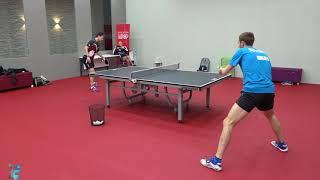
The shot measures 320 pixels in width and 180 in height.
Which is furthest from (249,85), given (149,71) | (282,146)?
(149,71)

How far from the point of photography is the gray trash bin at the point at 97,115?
180 inches

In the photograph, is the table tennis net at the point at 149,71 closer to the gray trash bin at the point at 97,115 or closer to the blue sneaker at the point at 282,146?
the gray trash bin at the point at 97,115

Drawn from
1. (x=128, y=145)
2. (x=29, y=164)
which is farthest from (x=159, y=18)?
(x=29, y=164)

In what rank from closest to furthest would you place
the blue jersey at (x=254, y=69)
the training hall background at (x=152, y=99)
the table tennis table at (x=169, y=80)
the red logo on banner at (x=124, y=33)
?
1. the blue jersey at (x=254, y=69)
2. the training hall background at (x=152, y=99)
3. the table tennis table at (x=169, y=80)
4. the red logo on banner at (x=124, y=33)

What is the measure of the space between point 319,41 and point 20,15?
7.77 m

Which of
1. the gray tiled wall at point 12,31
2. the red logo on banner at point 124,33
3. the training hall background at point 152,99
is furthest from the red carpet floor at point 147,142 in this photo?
the red logo on banner at point 124,33

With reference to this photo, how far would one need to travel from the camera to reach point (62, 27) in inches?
358

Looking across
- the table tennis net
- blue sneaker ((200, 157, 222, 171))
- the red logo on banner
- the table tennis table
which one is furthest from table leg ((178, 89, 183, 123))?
the red logo on banner

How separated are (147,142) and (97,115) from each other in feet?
3.60

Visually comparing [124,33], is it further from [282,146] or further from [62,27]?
[282,146]

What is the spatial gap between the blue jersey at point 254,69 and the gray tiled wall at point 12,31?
6721mm

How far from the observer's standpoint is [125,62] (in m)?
9.70

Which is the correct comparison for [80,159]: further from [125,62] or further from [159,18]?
[159,18]

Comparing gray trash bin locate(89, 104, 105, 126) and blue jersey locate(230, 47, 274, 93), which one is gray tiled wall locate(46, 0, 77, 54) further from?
Result: blue jersey locate(230, 47, 274, 93)
